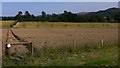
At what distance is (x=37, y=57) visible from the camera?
13266 millimetres

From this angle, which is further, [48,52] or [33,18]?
[33,18]

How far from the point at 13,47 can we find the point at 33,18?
130 metres

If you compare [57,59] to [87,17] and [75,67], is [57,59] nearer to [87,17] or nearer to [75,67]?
[75,67]

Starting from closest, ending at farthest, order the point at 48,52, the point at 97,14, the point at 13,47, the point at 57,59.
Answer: the point at 57,59
the point at 48,52
the point at 13,47
the point at 97,14

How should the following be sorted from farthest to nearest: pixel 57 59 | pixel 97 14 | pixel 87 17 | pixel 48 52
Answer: pixel 87 17
pixel 97 14
pixel 48 52
pixel 57 59

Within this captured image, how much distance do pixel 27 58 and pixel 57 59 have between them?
1.33 m

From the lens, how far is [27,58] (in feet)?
41.7

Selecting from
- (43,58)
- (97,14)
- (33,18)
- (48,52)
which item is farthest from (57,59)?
(33,18)

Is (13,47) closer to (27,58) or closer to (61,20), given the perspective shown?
(27,58)

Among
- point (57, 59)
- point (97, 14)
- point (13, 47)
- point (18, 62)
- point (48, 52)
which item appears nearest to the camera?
point (18, 62)

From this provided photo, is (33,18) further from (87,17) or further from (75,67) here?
(75,67)

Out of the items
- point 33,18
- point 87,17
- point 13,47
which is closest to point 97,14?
point 87,17

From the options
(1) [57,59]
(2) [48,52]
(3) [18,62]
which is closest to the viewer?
(3) [18,62]

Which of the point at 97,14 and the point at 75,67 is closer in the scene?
the point at 75,67
